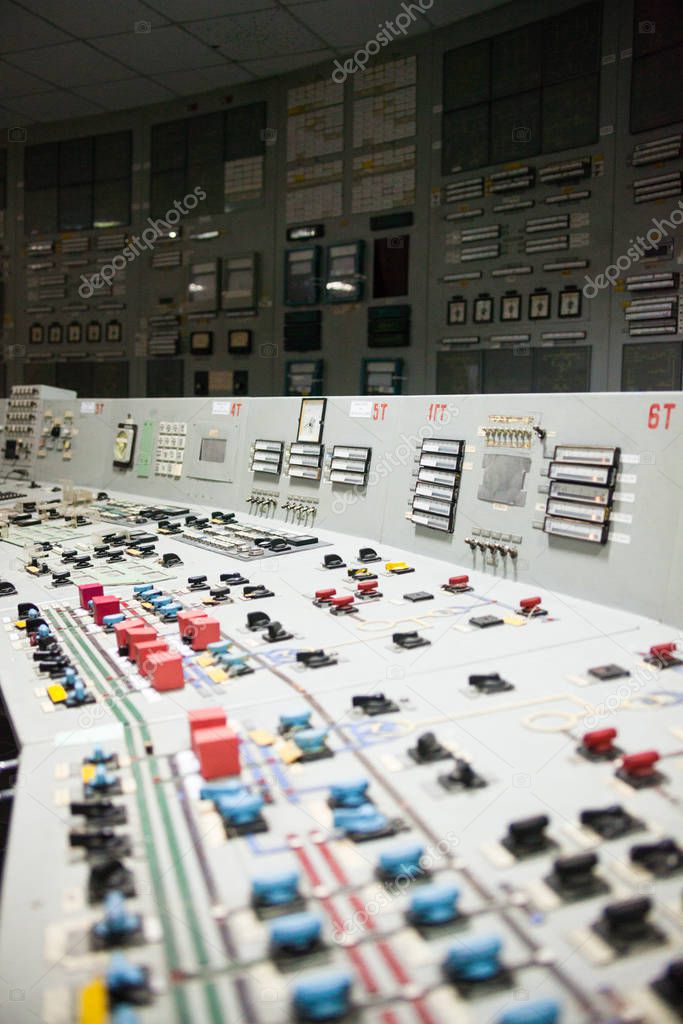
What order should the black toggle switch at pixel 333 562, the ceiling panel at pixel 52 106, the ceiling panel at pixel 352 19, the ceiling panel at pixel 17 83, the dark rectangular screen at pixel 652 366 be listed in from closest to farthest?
the black toggle switch at pixel 333 562
the dark rectangular screen at pixel 652 366
the ceiling panel at pixel 352 19
the ceiling panel at pixel 17 83
the ceiling panel at pixel 52 106

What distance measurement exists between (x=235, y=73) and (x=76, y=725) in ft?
20.2

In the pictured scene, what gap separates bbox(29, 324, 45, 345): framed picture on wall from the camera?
7308mm

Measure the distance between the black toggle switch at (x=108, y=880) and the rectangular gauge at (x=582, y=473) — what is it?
1517 millimetres

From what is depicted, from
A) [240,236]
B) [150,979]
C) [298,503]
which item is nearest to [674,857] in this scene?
[150,979]

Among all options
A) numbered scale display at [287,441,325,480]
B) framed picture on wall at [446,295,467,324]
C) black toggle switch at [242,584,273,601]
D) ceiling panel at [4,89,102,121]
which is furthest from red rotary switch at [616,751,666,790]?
ceiling panel at [4,89,102,121]

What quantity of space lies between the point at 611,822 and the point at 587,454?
4.12 feet

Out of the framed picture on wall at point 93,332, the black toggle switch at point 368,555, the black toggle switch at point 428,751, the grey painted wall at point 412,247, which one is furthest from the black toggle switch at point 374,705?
the framed picture on wall at point 93,332

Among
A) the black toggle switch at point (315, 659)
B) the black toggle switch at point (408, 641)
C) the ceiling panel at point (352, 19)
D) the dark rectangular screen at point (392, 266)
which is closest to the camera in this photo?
the black toggle switch at point (315, 659)

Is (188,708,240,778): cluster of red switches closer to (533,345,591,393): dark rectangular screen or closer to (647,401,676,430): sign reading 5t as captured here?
(647,401,676,430): sign reading 5t

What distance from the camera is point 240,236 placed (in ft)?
20.4

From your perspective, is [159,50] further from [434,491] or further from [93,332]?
[434,491]

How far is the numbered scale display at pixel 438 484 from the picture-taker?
2436mm

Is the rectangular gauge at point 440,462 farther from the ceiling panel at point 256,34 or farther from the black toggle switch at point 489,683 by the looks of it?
the ceiling panel at point 256,34

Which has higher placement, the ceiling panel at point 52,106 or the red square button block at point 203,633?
the ceiling panel at point 52,106
